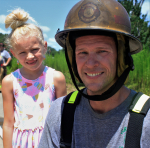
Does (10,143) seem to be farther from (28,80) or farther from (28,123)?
(28,80)

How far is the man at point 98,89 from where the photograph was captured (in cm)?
122

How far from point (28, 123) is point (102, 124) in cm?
107

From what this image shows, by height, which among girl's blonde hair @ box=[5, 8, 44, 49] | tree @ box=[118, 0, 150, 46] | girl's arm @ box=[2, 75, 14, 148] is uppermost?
tree @ box=[118, 0, 150, 46]

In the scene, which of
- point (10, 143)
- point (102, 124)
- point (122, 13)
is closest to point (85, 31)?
point (122, 13)

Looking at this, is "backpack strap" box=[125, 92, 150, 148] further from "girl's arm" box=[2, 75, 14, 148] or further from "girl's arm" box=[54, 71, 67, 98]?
"girl's arm" box=[2, 75, 14, 148]

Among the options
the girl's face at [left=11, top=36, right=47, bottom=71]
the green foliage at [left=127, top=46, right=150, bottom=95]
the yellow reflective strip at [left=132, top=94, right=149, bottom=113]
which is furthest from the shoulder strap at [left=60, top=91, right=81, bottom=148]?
the green foliage at [left=127, top=46, right=150, bottom=95]

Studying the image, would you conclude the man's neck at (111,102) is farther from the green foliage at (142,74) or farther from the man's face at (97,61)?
the green foliage at (142,74)

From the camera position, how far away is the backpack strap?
1.06 m

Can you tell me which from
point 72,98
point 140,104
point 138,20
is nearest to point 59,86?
point 72,98

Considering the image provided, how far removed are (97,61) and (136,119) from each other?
55cm

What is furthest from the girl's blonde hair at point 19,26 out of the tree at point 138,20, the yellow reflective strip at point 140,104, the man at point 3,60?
the tree at point 138,20

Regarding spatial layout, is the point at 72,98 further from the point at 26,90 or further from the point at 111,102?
the point at 26,90

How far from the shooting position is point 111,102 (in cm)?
136

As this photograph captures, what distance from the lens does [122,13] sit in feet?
4.66
